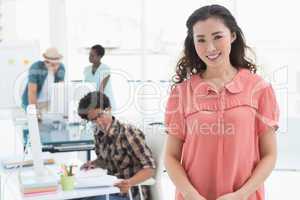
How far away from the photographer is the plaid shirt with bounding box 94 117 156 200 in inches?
97.3

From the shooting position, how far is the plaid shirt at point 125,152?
8.11 ft

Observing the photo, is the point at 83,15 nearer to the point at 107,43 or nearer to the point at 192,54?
the point at 107,43

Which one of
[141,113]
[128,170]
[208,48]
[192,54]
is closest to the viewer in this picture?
[208,48]

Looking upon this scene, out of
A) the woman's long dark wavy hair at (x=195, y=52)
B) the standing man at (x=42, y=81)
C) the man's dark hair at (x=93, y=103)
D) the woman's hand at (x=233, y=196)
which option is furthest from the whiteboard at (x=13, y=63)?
the woman's hand at (x=233, y=196)

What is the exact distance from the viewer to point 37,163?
2.18 meters

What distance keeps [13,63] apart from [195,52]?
14.9 ft

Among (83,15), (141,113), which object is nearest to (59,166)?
(141,113)

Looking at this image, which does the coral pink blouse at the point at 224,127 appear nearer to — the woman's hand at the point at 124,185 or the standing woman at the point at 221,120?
the standing woman at the point at 221,120

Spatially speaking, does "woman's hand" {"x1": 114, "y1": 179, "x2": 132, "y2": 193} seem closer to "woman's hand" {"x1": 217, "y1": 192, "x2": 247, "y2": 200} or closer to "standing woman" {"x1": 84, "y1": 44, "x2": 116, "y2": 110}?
"woman's hand" {"x1": 217, "y1": 192, "x2": 247, "y2": 200}

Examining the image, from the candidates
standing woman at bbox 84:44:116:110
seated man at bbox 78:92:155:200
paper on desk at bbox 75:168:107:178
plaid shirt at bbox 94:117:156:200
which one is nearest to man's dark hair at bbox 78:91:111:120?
seated man at bbox 78:92:155:200

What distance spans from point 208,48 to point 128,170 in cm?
129

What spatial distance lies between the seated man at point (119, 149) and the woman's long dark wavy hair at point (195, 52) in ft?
3.09

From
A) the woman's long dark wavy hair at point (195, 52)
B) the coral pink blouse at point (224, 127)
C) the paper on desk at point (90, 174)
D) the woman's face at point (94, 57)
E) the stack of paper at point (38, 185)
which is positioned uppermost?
the woman's face at point (94, 57)

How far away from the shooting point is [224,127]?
142 centimetres
